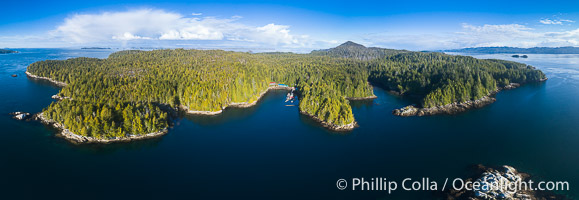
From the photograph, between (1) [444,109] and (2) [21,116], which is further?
(1) [444,109]

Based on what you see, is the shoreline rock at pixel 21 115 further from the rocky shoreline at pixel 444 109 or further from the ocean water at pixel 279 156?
the rocky shoreline at pixel 444 109

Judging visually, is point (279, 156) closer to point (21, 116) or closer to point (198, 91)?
point (198, 91)

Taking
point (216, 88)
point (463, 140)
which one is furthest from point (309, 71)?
point (463, 140)

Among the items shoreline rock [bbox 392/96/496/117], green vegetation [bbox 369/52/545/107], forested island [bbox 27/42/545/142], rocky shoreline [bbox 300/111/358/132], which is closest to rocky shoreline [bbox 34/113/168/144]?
forested island [bbox 27/42/545/142]

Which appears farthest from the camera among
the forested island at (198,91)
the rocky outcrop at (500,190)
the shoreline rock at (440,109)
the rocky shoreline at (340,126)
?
the shoreline rock at (440,109)

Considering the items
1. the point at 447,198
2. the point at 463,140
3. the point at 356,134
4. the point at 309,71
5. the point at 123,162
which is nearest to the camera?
the point at 447,198

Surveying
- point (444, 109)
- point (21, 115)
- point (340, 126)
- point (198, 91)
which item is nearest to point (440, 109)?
point (444, 109)

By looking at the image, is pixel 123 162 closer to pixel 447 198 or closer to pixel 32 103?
pixel 447 198

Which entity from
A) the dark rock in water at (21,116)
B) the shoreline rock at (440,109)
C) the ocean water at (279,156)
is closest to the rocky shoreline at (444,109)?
the shoreline rock at (440,109)

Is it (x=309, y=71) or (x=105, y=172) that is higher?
(x=309, y=71)
